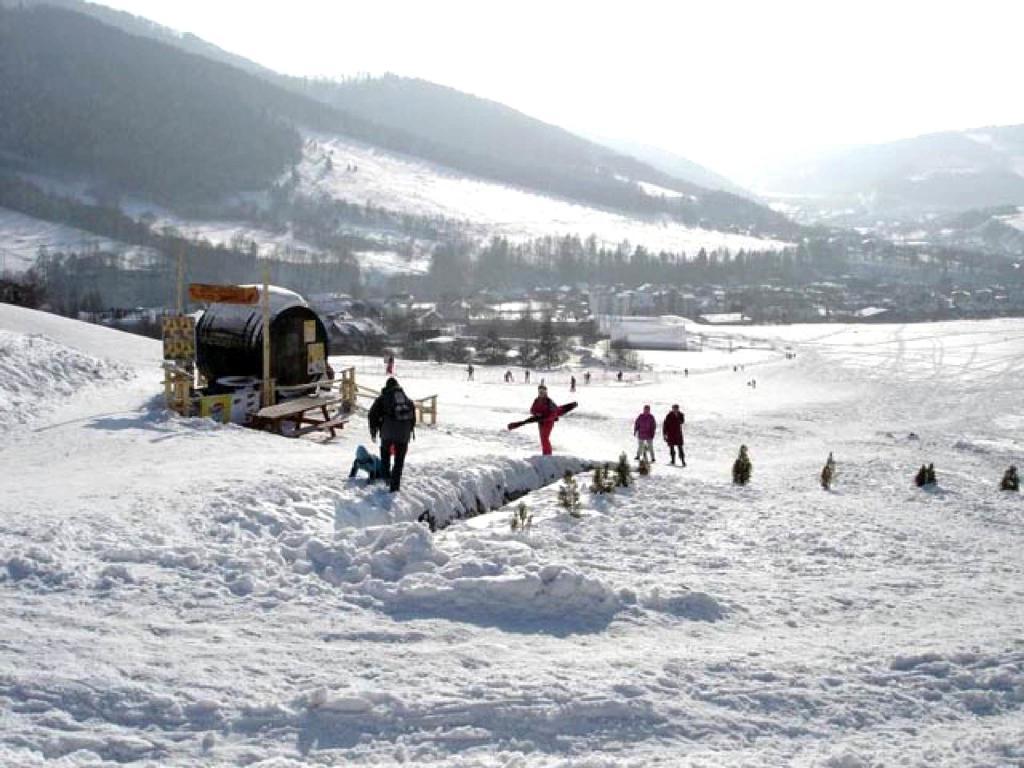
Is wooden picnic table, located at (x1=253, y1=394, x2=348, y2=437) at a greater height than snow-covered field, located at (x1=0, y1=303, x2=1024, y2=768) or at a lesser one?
greater

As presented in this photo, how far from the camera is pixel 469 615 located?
7.19 metres

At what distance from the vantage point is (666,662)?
627 cm

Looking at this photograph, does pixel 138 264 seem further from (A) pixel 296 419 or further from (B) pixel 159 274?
(A) pixel 296 419

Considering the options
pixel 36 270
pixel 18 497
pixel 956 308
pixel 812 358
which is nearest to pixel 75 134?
pixel 36 270

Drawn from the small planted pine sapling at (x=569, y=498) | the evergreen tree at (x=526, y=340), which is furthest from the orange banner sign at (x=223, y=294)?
the evergreen tree at (x=526, y=340)

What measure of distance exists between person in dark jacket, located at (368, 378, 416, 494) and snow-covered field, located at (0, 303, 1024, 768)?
20.9 inches

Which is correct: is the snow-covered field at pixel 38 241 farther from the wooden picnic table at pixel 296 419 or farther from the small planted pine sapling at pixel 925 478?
the small planted pine sapling at pixel 925 478

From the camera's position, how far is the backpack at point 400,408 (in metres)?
10.9

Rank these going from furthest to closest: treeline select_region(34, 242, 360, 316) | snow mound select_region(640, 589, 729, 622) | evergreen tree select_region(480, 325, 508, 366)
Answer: treeline select_region(34, 242, 360, 316)
evergreen tree select_region(480, 325, 508, 366)
snow mound select_region(640, 589, 729, 622)

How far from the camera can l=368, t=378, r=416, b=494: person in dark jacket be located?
10.9 metres

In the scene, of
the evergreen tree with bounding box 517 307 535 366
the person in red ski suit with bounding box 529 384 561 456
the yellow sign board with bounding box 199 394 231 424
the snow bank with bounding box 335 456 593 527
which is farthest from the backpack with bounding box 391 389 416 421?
the evergreen tree with bounding box 517 307 535 366

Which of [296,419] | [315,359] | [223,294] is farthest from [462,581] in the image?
[315,359]

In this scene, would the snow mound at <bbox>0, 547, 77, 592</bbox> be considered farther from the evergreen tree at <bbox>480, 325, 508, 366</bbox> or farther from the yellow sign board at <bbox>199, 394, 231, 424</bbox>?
the evergreen tree at <bbox>480, 325, 508, 366</bbox>

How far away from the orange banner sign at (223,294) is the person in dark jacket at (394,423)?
900 centimetres
